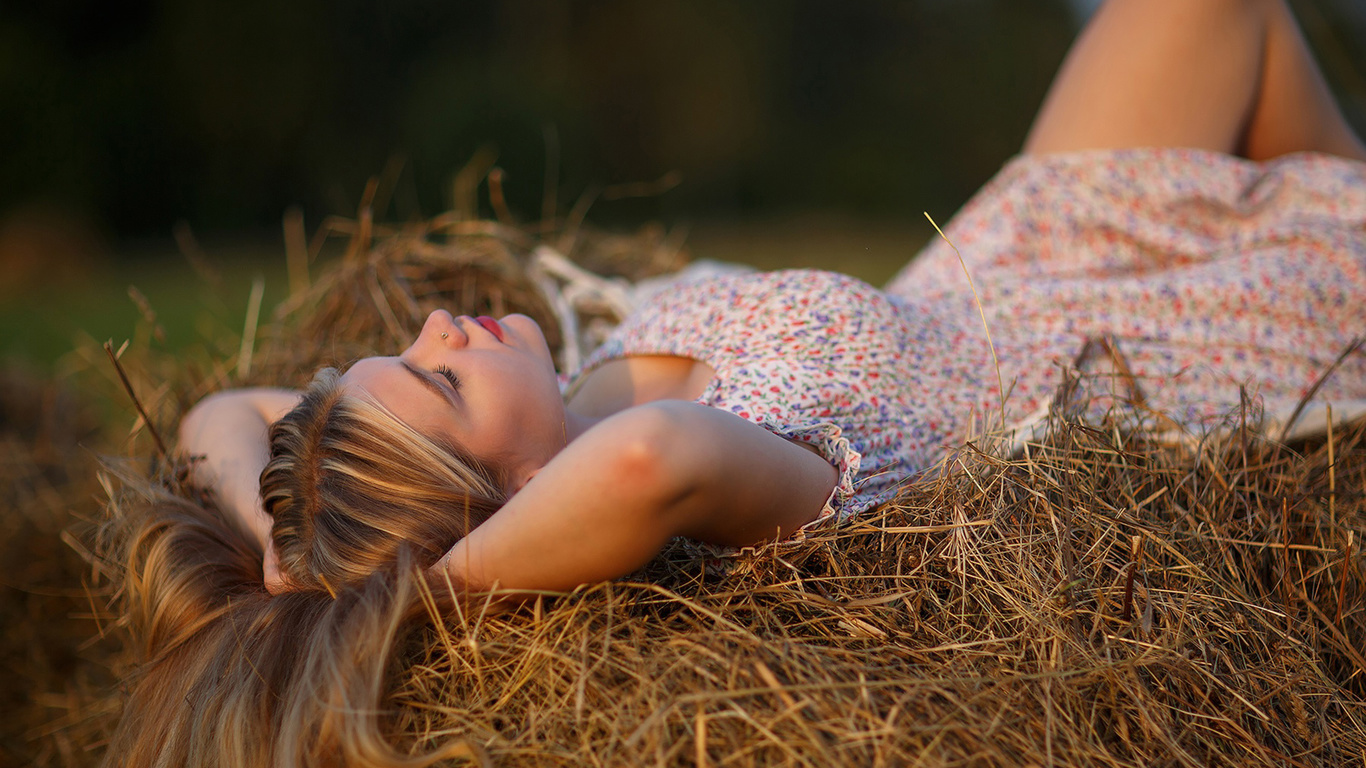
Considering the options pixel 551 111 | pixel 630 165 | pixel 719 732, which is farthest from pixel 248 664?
pixel 630 165

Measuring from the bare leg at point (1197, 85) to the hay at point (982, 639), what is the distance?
38.8 inches

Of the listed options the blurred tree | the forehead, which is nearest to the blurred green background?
the blurred tree

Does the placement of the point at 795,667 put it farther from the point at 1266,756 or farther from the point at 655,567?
the point at 1266,756

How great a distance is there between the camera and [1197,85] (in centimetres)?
213

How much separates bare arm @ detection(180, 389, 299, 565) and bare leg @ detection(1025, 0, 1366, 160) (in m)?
2.10

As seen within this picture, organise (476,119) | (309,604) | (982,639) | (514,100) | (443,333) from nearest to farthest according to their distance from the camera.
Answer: (982,639) < (309,604) < (443,333) < (476,119) < (514,100)

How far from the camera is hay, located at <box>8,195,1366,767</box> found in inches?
39.1

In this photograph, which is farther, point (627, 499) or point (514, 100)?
point (514, 100)

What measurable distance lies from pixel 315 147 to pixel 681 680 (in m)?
17.0

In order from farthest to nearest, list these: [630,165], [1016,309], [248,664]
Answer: [630,165], [1016,309], [248,664]

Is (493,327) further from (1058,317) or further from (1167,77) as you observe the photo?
(1167,77)

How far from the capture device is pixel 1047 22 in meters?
20.0

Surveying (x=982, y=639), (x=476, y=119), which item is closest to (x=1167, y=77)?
(x=982, y=639)

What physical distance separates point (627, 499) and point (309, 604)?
0.57 m
